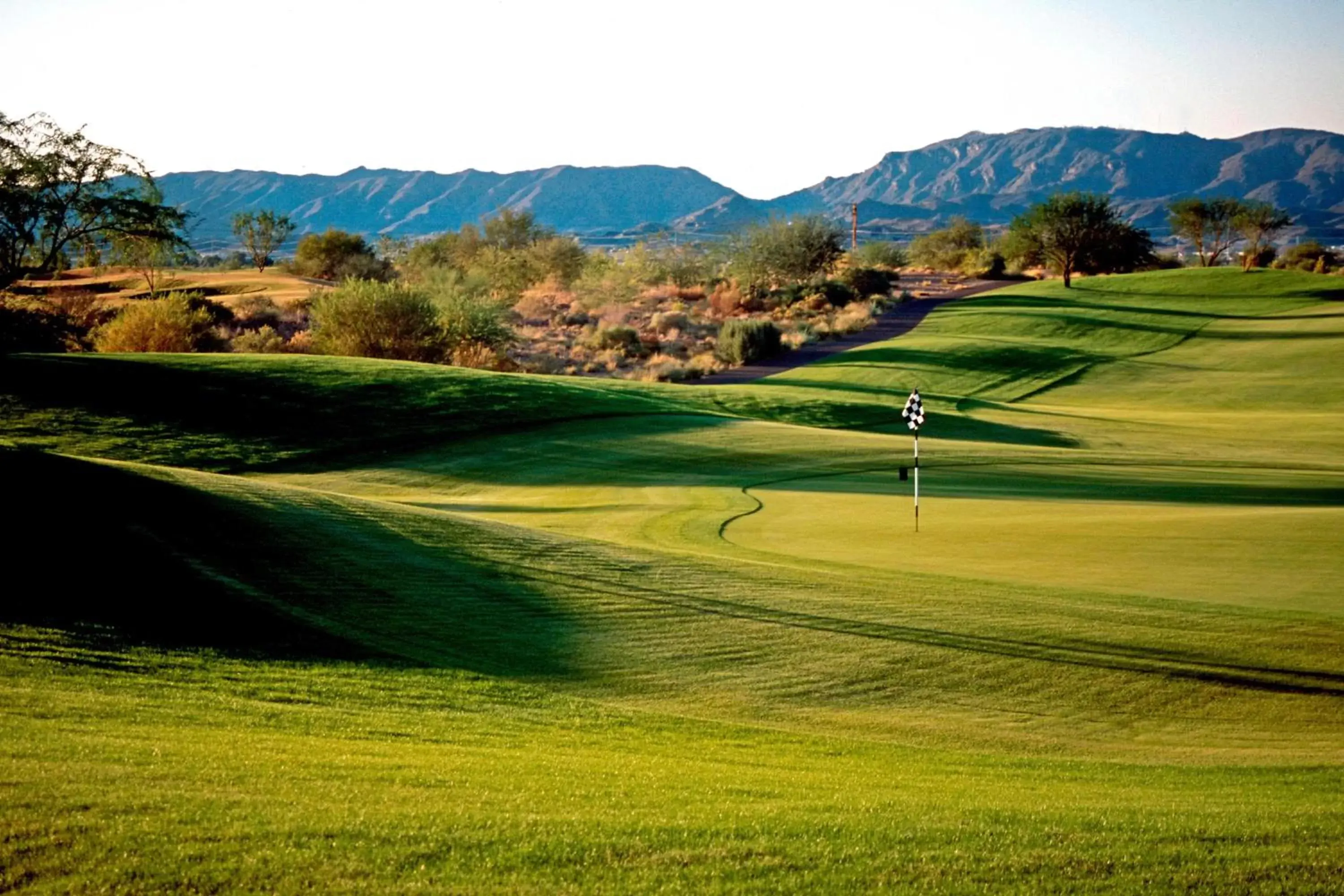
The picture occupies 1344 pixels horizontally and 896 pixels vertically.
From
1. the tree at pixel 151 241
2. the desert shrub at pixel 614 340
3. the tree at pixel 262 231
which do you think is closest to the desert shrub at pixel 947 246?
the desert shrub at pixel 614 340

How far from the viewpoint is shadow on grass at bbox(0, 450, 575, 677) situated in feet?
35.2

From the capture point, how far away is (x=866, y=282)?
273 feet

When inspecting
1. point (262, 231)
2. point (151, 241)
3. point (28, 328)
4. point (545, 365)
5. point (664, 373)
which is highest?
point (262, 231)

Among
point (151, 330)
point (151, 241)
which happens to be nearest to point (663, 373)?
point (151, 330)

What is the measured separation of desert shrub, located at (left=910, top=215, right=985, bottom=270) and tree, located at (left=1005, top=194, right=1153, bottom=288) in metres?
14.0

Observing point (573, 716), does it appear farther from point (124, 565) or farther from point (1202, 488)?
point (1202, 488)

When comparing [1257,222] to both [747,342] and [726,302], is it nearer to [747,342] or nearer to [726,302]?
[726,302]

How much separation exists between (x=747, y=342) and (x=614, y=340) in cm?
721

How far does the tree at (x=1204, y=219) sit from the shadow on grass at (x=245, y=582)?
351 feet

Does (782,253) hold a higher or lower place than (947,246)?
lower

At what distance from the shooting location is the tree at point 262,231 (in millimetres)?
104188

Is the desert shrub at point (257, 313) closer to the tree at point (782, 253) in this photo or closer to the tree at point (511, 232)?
the tree at point (511, 232)

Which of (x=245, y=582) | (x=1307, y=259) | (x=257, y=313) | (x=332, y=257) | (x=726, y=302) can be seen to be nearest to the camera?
(x=245, y=582)

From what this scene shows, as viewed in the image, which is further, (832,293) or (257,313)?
(832,293)
